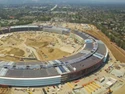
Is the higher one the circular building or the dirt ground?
the circular building

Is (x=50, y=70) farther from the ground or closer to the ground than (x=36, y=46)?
farther from the ground

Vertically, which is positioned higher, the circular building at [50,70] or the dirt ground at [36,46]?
the circular building at [50,70]

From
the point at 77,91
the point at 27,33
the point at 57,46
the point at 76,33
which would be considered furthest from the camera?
the point at 27,33

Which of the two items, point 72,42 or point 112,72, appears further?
point 72,42

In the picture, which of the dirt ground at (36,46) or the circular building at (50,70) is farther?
the dirt ground at (36,46)

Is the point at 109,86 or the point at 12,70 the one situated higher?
the point at 12,70

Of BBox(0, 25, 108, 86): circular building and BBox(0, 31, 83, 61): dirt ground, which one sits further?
BBox(0, 31, 83, 61): dirt ground

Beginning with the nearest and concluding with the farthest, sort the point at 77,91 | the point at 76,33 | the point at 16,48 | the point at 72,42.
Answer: the point at 77,91 < the point at 16,48 < the point at 72,42 < the point at 76,33

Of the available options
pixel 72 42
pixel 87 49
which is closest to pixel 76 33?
pixel 72 42

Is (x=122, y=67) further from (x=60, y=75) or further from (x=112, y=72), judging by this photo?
(x=60, y=75)

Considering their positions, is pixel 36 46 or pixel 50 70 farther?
pixel 36 46
